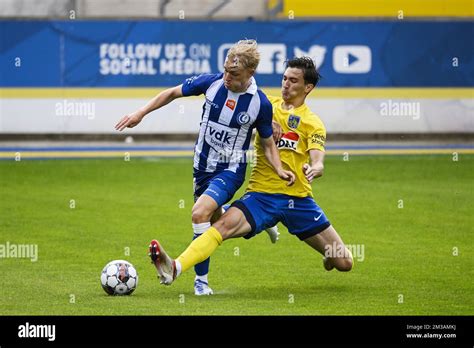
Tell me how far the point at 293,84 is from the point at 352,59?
1543 cm

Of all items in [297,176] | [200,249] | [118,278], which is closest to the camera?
[200,249]

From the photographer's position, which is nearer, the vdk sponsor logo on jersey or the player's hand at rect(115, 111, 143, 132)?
the player's hand at rect(115, 111, 143, 132)

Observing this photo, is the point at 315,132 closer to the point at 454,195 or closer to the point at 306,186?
the point at 306,186

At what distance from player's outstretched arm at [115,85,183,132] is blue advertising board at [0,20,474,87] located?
15265mm

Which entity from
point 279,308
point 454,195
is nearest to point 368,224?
point 454,195

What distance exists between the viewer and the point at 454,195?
19.0 meters

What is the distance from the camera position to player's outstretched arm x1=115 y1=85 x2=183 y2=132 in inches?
407

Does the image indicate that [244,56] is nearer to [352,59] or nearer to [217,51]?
[217,51]

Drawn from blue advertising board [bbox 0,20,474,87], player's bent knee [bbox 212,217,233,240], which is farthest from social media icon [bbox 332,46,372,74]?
player's bent knee [bbox 212,217,233,240]

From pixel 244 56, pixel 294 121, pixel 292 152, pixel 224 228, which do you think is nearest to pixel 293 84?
pixel 294 121

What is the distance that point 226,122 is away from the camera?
10.7m

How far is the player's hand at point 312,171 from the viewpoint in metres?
10.5

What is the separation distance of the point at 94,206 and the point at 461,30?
12293mm

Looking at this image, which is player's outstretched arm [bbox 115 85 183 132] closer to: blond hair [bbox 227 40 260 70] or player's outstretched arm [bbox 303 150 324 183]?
blond hair [bbox 227 40 260 70]
